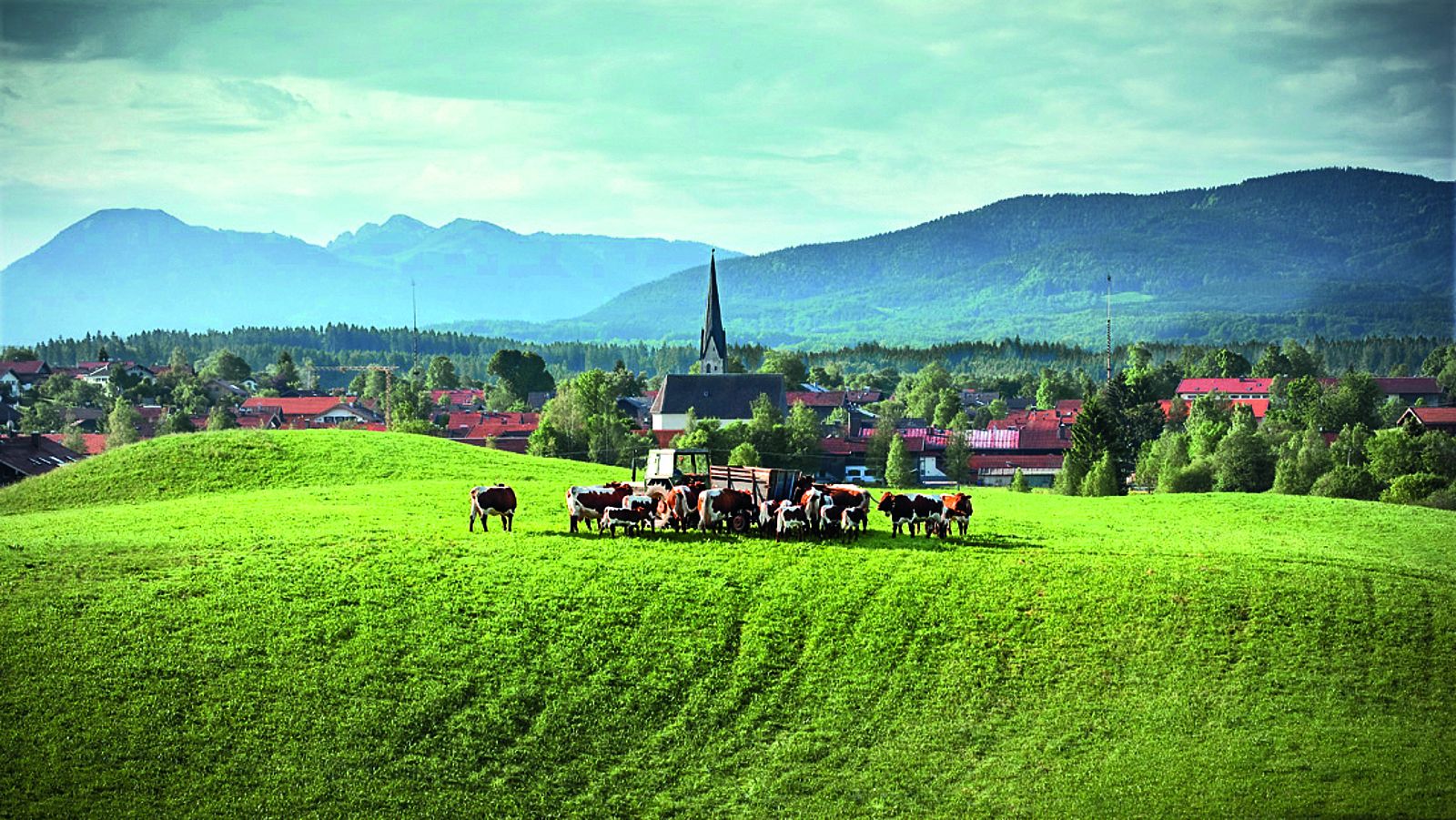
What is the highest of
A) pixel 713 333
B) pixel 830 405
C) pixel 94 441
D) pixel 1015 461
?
pixel 713 333

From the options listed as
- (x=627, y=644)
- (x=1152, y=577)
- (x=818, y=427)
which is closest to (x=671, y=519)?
(x=627, y=644)

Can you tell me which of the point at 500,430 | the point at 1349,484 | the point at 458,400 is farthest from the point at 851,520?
the point at 458,400

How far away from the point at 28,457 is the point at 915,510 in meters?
50.5

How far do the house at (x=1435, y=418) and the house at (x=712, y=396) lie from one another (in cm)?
5228

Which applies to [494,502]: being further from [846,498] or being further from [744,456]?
[744,456]

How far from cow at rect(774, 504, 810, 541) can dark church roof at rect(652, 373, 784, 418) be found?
82193mm

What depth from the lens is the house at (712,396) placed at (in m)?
111

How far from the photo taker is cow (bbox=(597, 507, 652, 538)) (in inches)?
1112

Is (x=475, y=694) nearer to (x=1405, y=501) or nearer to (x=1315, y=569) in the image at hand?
(x=1315, y=569)

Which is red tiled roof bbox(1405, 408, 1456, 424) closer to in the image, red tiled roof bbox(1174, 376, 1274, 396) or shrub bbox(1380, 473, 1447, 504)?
shrub bbox(1380, 473, 1447, 504)

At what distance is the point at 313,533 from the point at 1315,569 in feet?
76.5

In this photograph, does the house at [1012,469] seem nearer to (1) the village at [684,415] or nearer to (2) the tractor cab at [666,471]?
(1) the village at [684,415]

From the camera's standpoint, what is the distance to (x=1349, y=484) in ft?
212

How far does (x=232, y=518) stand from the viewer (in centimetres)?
3216
